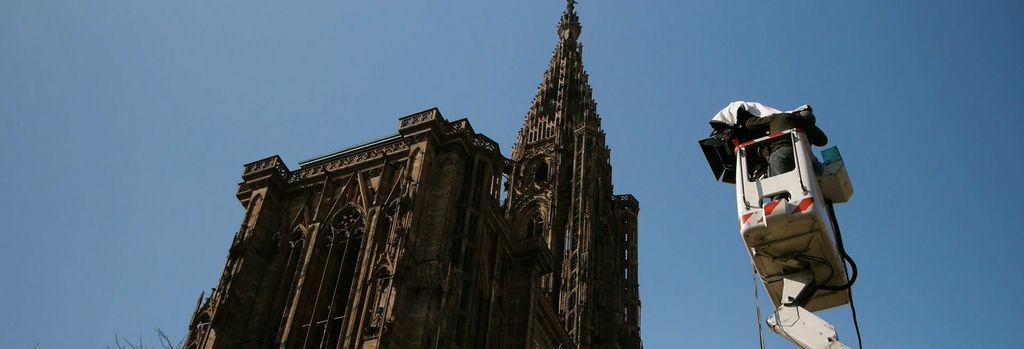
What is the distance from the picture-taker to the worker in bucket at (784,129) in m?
8.17

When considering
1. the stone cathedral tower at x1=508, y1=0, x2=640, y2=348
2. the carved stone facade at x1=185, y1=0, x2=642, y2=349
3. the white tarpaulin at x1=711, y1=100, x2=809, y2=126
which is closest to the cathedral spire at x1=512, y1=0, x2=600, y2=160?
the stone cathedral tower at x1=508, y1=0, x2=640, y2=348

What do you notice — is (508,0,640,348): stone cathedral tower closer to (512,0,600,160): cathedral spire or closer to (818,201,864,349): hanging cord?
(512,0,600,160): cathedral spire

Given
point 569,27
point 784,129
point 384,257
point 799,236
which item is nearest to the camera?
point 799,236

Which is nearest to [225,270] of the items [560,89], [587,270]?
[587,270]

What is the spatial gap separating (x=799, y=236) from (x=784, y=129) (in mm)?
1281

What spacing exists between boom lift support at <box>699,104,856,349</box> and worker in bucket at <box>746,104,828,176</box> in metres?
0.07

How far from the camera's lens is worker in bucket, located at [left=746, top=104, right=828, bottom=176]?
26.8ft

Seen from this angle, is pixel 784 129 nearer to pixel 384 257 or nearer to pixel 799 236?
pixel 799 236

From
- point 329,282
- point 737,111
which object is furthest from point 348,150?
point 737,111

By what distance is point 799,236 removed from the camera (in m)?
7.56

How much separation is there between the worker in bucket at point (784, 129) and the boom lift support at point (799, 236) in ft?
0.23

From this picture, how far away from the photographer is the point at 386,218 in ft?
81.8

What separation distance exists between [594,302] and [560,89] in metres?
19.3

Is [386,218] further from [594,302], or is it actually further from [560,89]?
[560,89]
